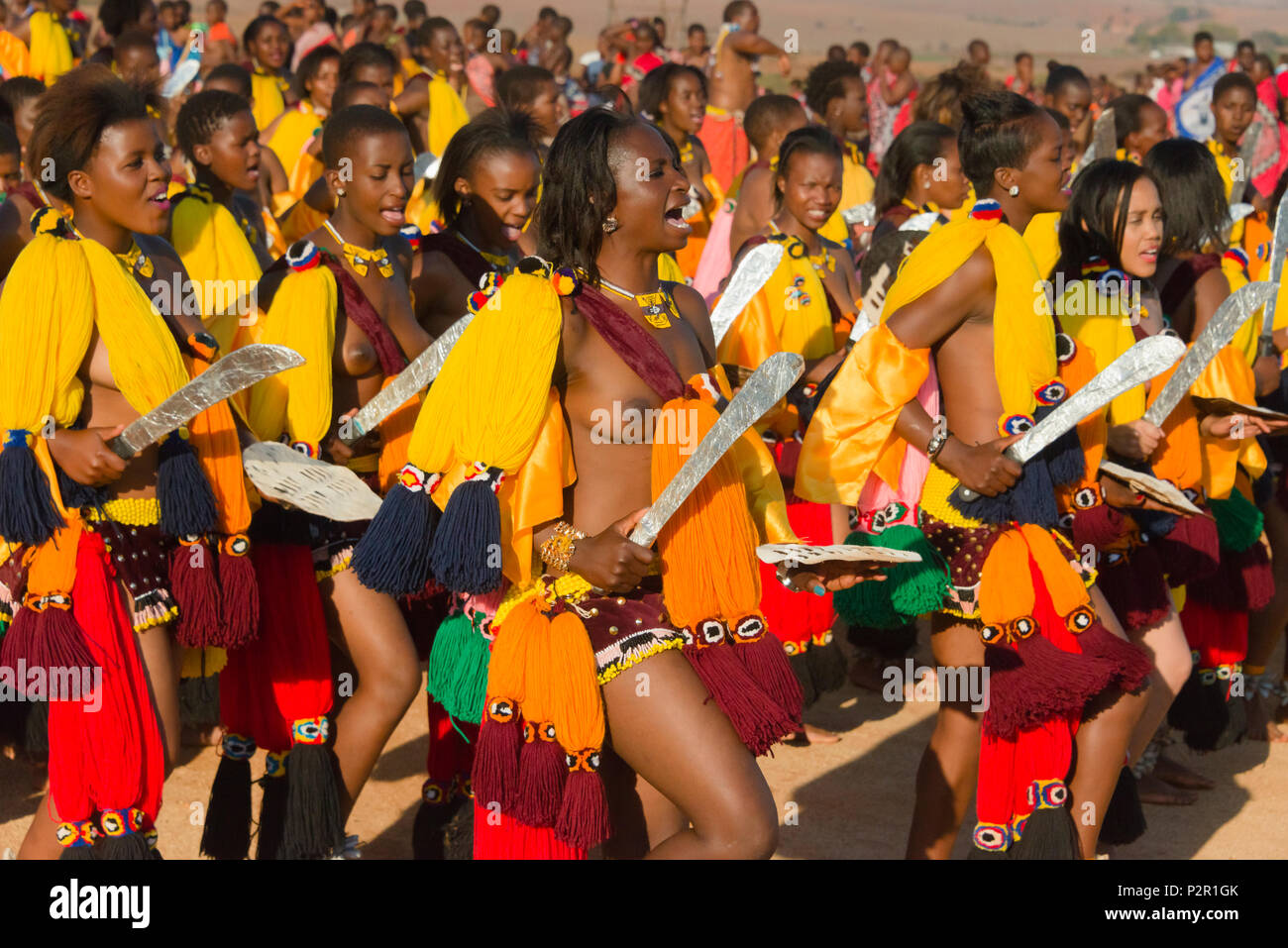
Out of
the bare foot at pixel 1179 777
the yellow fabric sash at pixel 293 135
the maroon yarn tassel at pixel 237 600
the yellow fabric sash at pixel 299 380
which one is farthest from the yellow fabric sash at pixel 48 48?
→ the bare foot at pixel 1179 777

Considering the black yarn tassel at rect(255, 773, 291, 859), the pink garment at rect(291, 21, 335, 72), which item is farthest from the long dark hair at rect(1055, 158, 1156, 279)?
Result: the pink garment at rect(291, 21, 335, 72)

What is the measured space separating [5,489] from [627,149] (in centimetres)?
163

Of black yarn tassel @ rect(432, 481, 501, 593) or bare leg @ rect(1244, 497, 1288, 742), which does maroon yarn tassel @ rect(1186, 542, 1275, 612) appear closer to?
Answer: bare leg @ rect(1244, 497, 1288, 742)

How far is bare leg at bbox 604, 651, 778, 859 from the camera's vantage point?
3330 mm

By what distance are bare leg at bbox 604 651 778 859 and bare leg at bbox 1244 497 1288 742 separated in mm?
3462

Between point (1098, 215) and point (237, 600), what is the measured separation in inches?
106

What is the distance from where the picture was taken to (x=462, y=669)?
12.1 feet

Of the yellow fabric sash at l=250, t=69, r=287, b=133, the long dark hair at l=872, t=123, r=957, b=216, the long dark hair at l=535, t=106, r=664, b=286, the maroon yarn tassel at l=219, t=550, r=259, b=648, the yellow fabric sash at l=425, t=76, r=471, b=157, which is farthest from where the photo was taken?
the yellow fabric sash at l=250, t=69, r=287, b=133

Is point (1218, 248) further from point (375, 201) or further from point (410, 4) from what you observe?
point (410, 4)

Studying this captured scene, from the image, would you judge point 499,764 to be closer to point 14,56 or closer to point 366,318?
point 366,318

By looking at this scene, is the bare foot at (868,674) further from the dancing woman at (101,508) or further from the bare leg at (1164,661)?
the dancing woman at (101,508)

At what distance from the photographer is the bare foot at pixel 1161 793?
559 cm

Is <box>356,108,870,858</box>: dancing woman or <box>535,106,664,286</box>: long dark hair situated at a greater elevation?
<box>535,106,664,286</box>: long dark hair

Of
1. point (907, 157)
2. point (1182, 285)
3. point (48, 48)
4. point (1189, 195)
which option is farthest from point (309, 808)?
point (48, 48)
